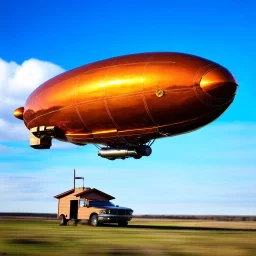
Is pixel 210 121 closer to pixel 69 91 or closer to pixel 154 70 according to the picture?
pixel 154 70

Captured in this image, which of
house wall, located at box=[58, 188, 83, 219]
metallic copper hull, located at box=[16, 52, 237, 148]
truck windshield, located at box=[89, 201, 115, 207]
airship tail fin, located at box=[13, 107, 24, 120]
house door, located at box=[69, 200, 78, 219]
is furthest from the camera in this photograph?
house wall, located at box=[58, 188, 83, 219]

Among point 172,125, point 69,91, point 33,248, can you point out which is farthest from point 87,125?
point 33,248

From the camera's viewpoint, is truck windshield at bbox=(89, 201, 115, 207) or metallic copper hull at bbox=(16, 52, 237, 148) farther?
truck windshield at bbox=(89, 201, 115, 207)

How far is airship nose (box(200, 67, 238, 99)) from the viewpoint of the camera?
18188 mm

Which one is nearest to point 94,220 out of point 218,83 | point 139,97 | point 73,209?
point 73,209

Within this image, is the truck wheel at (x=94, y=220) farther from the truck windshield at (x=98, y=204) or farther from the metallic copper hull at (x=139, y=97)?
the metallic copper hull at (x=139, y=97)

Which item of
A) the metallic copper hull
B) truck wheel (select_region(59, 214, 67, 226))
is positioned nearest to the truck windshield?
truck wheel (select_region(59, 214, 67, 226))

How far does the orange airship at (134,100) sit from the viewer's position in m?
→ 18.5

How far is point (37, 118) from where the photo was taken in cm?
2561

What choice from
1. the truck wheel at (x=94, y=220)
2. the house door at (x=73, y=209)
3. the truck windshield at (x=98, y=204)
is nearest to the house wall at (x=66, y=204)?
the house door at (x=73, y=209)

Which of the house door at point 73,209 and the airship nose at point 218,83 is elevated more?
the airship nose at point 218,83

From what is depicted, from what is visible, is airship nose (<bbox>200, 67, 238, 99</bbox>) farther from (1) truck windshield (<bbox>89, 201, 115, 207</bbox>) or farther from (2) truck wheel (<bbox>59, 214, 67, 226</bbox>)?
(2) truck wheel (<bbox>59, 214, 67, 226</bbox>)

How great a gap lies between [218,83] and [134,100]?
13.2 ft

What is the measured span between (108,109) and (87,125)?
237 cm
